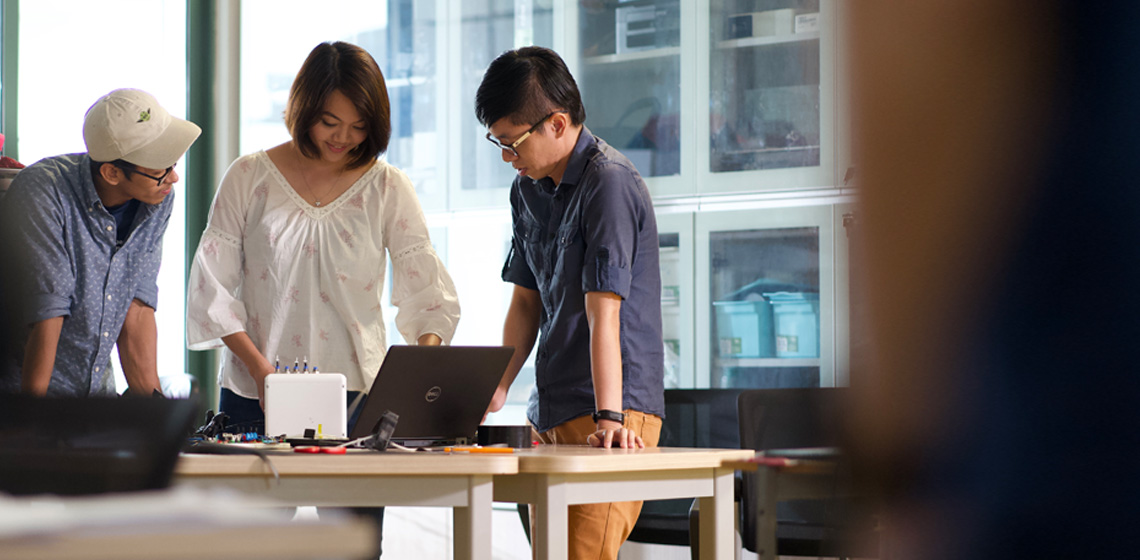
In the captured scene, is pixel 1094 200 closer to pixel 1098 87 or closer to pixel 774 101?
pixel 1098 87

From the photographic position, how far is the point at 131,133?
1.89 m

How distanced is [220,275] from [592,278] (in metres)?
0.81

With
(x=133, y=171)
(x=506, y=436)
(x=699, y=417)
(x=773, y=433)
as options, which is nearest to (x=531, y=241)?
(x=506, y=436)

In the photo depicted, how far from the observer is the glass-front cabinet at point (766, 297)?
3.38 metres

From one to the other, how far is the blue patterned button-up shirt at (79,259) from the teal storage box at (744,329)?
1.93 meters

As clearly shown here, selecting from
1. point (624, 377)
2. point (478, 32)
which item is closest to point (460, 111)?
point (478, 32)

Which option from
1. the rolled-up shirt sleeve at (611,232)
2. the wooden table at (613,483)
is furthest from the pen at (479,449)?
the rolled-up shirt sleeve at (611,232)

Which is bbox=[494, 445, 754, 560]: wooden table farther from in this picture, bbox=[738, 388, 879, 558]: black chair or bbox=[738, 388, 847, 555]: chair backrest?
bbox=[738, 388, 847, 555]: chair backrest

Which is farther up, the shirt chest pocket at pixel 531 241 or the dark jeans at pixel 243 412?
the shirt chest pocket at pixel 531 241

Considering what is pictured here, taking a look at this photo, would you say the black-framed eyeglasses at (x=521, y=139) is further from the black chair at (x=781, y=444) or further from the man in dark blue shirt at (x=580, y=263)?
the black chair at (x=781, y=444)

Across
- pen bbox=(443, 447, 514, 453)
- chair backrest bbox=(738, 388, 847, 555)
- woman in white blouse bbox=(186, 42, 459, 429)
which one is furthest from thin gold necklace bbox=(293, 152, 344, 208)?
chair backrest bbox=(738, 388, 847, 555)

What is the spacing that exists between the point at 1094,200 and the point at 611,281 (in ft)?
4.61

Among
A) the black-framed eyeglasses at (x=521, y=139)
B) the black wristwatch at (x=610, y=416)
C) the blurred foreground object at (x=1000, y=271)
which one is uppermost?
the black-framed eyeglasses at (x=521, y=139)

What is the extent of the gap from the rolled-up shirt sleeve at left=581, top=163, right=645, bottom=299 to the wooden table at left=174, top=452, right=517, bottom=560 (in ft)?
1.37
